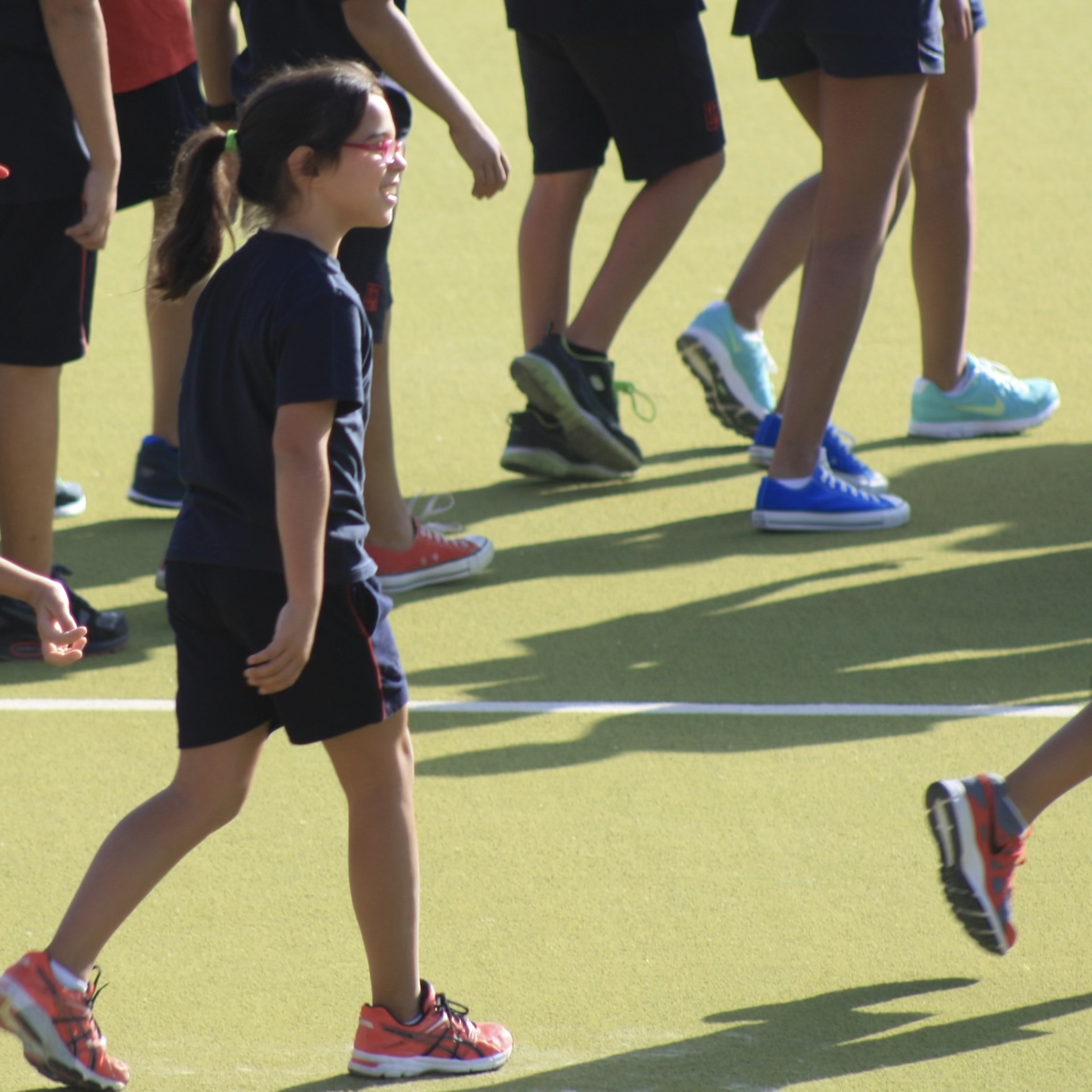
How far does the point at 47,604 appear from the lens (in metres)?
2.37

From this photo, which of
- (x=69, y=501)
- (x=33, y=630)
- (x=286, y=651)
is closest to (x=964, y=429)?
(x=69, y=501)

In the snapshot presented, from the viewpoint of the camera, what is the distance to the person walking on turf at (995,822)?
2.78m

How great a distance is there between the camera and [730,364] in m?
5.52

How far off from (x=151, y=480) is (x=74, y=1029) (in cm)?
276

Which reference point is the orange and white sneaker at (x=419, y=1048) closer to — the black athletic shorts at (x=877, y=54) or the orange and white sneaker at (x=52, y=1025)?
the orange and white sneaker at (x=52, y=1025)

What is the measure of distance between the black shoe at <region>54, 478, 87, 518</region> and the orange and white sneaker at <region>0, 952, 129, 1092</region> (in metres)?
2.72

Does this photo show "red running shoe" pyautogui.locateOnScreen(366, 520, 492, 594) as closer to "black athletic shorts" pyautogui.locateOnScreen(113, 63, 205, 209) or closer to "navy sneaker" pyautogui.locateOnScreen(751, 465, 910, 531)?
"navy sneaker" pyautogui.locateOnScreen(751, 465, 910, 531)

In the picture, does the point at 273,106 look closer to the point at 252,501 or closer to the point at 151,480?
the point at 252,501

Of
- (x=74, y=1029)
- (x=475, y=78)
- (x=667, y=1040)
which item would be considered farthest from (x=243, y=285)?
(x=475, y=78)

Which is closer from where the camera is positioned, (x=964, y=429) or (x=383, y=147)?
(x=383, y=147)

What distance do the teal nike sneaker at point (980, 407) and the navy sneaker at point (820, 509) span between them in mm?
816

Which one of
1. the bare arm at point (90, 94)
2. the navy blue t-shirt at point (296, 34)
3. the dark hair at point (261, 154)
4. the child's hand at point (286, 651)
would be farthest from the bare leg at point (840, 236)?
the child's hand at point (286, 651)

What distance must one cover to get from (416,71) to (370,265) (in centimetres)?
49

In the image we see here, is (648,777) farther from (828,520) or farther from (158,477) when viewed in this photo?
(158,477)
